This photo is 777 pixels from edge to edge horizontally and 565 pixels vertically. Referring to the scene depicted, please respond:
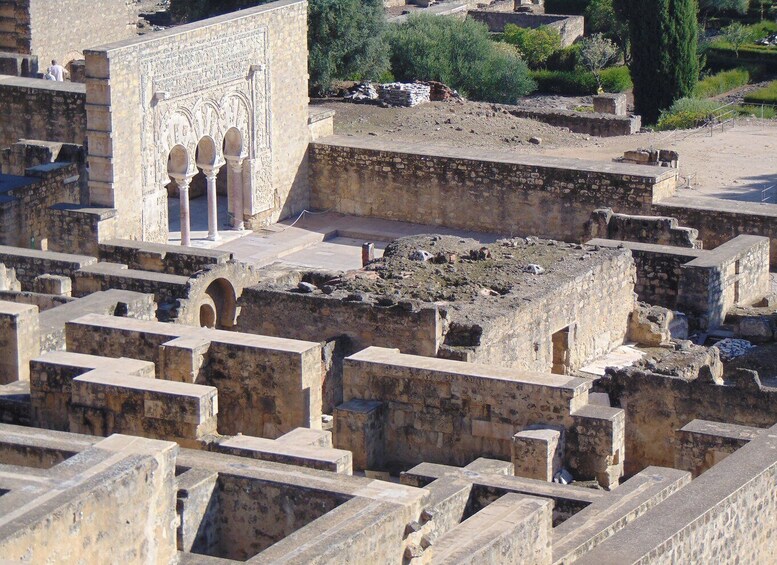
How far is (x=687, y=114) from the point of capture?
4272 centimetres

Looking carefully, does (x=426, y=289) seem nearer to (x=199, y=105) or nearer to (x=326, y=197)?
(x=199, y=105)

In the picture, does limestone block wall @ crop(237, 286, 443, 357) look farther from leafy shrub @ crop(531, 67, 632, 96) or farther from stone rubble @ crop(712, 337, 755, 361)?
leafy shrub @ crop(531, 67, 632, 96)

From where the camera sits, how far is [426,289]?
78.0 feet

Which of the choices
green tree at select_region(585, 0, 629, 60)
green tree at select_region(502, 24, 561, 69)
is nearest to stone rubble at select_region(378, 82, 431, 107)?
green tree at select_region(502, 24, 561, 69)

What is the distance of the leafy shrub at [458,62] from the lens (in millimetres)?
47812

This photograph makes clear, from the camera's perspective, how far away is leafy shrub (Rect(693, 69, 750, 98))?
50.7 m

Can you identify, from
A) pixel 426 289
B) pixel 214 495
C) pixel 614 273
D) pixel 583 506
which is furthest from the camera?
pixel 614 273

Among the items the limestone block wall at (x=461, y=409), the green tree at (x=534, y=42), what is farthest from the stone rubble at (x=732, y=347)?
the green tree at (x=534, y=42)

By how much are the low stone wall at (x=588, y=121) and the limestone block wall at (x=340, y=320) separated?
723 inches

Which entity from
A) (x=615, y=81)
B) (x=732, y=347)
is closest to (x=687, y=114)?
(x=615, y=81)

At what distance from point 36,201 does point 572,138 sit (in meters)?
13.4

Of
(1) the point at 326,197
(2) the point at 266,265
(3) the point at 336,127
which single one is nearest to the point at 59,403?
(2) the point at 266,265

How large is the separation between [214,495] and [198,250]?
11.4 m

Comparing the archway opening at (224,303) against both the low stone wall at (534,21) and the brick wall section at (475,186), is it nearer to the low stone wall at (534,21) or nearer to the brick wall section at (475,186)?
the brick wall section at (475,186)
